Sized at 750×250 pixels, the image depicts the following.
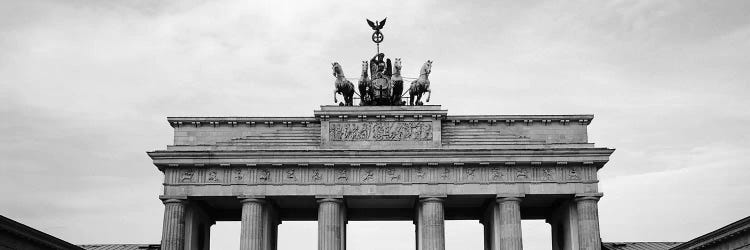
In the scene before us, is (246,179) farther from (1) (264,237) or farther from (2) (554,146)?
(2) (554,146)

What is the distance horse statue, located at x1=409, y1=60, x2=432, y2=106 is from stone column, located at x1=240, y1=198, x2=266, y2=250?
33.1 feet

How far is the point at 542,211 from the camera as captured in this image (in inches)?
2183

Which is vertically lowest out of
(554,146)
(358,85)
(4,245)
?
(4,245)

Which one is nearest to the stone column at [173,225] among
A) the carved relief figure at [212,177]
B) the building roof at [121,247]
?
the carved relief figure at [212,177]

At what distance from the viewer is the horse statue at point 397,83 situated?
51.4m

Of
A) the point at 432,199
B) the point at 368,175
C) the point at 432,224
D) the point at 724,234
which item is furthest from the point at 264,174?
the point at 724,234

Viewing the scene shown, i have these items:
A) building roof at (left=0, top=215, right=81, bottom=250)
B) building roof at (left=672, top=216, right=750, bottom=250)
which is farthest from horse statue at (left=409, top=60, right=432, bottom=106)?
building roof at (left=0, top=215, right=81, bottom=250)

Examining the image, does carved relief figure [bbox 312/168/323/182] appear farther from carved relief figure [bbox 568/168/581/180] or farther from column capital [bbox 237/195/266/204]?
carved relief figure [bbox 568/168/581/180]

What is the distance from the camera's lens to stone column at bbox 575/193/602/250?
48.3m

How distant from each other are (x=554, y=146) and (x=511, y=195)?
141 inches

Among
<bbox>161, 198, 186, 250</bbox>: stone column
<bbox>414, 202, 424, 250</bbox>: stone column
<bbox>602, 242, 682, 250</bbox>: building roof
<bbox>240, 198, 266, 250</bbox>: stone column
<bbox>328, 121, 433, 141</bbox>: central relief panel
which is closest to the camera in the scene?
<bbox>161, 198, 186, 250</bbox>: stone column

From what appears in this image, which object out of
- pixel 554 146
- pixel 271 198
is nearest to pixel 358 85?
pixel 271 198

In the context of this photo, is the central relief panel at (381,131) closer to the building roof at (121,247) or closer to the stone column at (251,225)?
the stone column at (251,225)

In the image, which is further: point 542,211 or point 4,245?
point 542,211
